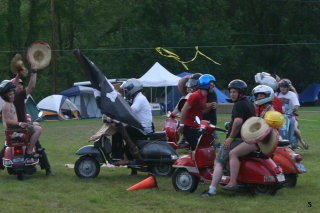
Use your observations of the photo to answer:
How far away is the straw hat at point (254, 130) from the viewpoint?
891cm

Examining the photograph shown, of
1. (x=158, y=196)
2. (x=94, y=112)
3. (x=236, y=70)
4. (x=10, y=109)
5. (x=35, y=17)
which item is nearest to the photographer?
(x=158, y=196)

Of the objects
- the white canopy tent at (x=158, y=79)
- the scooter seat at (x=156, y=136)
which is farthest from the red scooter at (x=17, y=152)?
the white canopy tent at (x=158, y=79)

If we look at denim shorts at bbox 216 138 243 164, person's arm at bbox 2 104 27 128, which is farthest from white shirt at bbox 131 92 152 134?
denim shorts at bbox 216 138 243 164

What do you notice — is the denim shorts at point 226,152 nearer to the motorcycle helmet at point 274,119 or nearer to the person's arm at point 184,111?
the motorcycle helmet at point 274,119

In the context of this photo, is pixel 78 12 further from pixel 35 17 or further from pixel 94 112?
pixel 94 112

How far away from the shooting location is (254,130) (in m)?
9.01

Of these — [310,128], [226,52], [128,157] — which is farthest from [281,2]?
[128,157]

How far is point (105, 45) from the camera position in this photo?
56719 millimetres

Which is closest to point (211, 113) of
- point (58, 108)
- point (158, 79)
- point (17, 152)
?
point (17, 152)

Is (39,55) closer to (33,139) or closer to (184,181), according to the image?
(33,139)

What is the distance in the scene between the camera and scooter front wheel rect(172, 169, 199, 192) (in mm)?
9969

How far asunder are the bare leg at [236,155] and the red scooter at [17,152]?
12.9ft

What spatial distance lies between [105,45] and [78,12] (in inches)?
145

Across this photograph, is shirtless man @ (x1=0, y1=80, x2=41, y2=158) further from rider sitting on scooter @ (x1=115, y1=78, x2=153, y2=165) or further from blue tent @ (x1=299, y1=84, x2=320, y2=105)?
blue tent @ (x1=299, y1=84, x2=320, y2=105)
